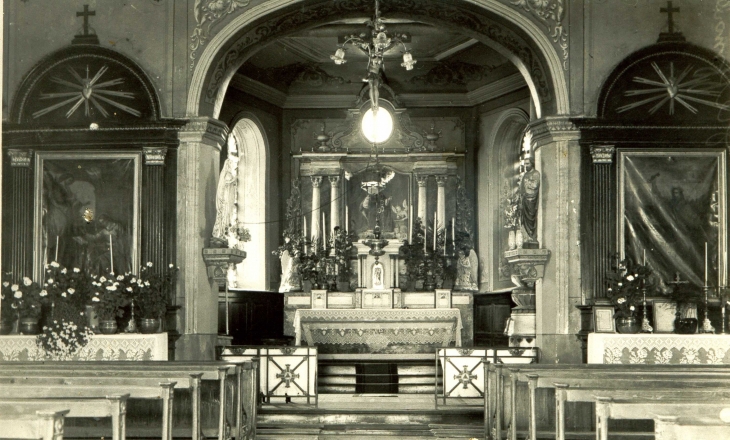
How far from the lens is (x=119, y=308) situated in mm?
11055

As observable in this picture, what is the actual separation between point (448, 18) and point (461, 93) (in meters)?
4.87

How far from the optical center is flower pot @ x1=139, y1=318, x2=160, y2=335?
11.1m

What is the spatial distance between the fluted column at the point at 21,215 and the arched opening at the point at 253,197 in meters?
5.29

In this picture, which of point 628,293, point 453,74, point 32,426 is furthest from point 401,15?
point 32,426

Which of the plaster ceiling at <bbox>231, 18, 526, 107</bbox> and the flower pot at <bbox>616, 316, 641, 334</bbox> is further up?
the plaster ceiling at <bbox>231, 18, 526, 107</bbox>

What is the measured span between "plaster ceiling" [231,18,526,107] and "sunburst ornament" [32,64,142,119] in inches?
166

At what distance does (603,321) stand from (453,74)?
728 cm

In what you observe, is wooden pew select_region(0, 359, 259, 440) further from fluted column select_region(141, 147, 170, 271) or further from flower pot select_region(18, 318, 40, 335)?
fluted column select_region(141, 147, 170, 271)

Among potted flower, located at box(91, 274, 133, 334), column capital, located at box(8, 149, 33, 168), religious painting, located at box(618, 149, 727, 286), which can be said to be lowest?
potted flower, located at box(91, 274, 133, 334)

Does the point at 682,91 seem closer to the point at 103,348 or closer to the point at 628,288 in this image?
the point at 628,288

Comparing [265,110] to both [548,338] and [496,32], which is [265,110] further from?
[548,338]

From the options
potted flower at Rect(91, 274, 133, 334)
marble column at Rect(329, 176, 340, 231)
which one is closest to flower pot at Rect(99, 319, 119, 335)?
potted flower at Rect(91, 274, 133, 334)

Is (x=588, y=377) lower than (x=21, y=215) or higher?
lower

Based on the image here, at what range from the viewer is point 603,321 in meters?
11.1
